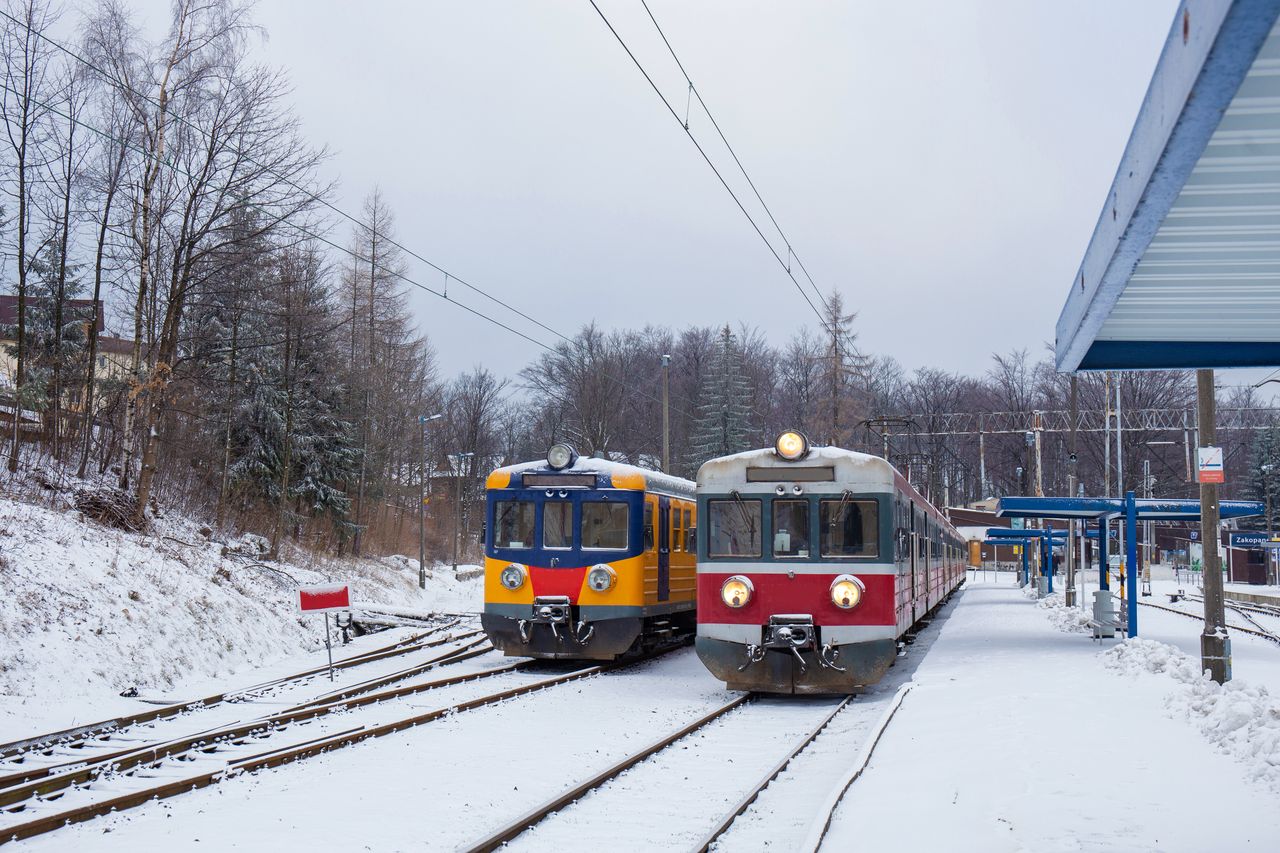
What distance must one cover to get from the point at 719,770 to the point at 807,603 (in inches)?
152

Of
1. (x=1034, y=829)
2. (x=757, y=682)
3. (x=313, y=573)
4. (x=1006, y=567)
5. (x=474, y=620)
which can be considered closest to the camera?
(x=1034, y=829)

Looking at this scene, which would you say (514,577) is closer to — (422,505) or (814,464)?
(814,464)

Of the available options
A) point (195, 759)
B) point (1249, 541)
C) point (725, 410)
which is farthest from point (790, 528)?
point (725, 410)

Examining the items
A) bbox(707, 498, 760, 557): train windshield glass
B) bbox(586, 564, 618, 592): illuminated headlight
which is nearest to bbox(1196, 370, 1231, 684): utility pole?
bbox(707, 498, 760, 557): train windshield glass

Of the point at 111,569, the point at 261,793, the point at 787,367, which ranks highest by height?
the point at 787,367

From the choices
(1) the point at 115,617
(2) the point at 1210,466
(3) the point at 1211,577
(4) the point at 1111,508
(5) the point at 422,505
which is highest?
(2) the point at 1210,466

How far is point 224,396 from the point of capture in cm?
2884

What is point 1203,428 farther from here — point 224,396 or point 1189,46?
point 224,396

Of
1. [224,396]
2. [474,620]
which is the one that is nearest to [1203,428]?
[474,620]

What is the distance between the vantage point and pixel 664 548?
1702cm

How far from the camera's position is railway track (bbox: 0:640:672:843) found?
750 centimetres

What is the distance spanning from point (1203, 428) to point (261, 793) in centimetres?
1111

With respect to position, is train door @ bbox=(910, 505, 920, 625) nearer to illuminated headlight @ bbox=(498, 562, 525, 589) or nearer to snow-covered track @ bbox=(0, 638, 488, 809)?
illuminated headlight @ bbox=(498, 562, 525, 589)

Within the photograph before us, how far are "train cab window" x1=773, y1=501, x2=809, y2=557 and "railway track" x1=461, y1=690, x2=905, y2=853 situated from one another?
1769mm
